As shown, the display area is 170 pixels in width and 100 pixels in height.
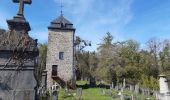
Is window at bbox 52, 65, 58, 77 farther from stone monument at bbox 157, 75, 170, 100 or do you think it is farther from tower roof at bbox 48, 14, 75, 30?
stone monument at bbox 157, 75, 170, 100

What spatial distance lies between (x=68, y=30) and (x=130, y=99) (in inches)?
759

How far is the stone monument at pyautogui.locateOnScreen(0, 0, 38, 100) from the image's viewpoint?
4.21 m

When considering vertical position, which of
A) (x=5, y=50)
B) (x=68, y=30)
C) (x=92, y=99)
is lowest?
(x=92, y=99)

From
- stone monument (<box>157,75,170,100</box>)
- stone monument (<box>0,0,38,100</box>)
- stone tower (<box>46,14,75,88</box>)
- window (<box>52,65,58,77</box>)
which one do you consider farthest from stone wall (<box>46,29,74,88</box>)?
stone monument (<box>0,0,38,100</box>)

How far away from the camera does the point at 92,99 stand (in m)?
20.5

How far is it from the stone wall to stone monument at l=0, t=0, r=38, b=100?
31.2 m

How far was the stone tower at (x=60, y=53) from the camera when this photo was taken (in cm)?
3534

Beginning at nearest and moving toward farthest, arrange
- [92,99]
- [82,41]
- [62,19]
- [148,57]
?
[92,99] < [62,19] < [148,57] < [82,41]

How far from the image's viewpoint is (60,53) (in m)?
36.4

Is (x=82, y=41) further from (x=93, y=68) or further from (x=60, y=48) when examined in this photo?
(x=60, y=48)

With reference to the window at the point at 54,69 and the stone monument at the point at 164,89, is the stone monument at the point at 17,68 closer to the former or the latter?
the stone monument at the point at 164,89

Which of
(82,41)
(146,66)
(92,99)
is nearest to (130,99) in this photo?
(92,99)

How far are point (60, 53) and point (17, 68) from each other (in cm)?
3224

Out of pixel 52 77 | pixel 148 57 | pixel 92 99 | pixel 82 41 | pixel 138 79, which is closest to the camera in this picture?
pixel 92 99
